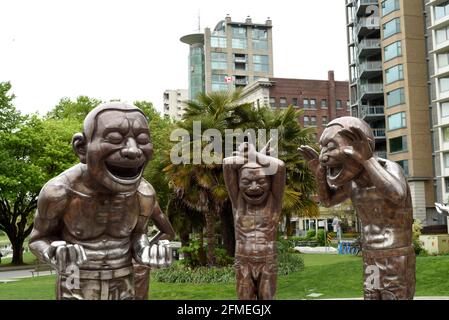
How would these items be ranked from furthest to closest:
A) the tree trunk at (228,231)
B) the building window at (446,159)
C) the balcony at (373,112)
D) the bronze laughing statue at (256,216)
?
the balcony at (373,112)
the building window at (446,159)
the tree trunk at (228,231)
the bronze laughing statue at (256,216)

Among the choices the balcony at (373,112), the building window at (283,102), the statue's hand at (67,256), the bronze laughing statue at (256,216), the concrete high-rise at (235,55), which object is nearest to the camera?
the statue's hand at (67,256)

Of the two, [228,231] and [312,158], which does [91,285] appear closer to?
[312,158]

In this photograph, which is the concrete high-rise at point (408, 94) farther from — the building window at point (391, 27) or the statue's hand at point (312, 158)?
the statue's hand at point (312, 158)

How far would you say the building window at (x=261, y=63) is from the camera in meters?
60.4

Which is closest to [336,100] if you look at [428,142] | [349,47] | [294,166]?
[349,47]

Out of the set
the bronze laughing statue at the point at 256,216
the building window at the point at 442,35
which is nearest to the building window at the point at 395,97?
the building window at the point at 442,35

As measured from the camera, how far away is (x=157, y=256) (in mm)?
4086

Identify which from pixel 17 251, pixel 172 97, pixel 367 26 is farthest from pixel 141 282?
pixel 172 97

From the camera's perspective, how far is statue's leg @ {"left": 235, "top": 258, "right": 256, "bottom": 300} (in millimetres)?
6473

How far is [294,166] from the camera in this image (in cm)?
1578

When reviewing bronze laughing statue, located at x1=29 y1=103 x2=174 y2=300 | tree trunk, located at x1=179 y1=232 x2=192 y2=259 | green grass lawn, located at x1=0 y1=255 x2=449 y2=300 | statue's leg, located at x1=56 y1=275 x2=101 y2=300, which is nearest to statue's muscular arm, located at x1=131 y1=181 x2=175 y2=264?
bronze laughing statue, located at x1=29 y1=103 x2=174 y2=300

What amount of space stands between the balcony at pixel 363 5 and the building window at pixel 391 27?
2.99 meters

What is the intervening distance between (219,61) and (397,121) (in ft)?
92.3

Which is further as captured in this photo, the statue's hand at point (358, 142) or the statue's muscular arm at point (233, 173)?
the statue's muscular arm at point (233, 173)
